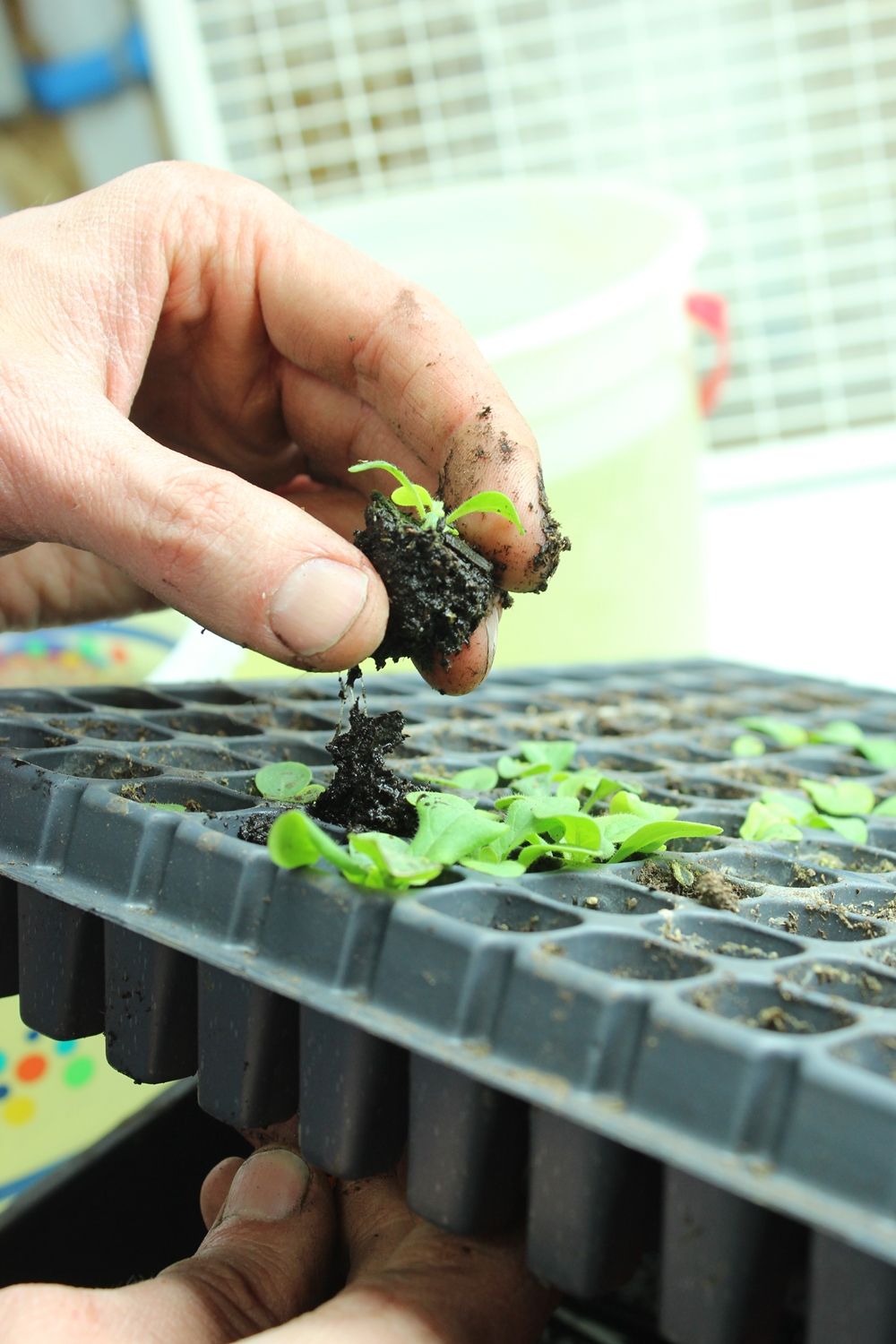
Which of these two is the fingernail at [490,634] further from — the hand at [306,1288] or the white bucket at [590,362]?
the white bucket at [590,362]

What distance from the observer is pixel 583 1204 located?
0.34 meters

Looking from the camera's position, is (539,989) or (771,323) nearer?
(539,989)

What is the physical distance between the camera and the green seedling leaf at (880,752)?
2.53 ft

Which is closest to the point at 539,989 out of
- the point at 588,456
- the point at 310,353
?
the point at 310,353

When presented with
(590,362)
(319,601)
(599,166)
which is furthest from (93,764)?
(599,166)

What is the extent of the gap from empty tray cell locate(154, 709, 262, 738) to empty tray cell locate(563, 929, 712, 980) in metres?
0.33

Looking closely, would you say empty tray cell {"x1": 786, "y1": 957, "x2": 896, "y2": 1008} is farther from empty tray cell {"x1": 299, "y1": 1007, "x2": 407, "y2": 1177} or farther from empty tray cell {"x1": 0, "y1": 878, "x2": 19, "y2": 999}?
empty tray cell {"x1": 0, "y1": 878, "x2": 19, "y2": 999}

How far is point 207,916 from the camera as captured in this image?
0.42 meters

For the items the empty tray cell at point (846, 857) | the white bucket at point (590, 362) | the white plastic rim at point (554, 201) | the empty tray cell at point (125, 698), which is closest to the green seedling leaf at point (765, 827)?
the empty tray cell at point (846, 857)

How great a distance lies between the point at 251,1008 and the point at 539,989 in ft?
0.39

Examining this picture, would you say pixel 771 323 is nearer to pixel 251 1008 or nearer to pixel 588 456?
pixel 588 456

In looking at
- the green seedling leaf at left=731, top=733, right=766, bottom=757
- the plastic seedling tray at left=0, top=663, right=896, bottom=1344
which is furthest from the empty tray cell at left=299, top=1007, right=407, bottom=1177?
the green seedling leaf at left=731, top=733, right=766, bottom=757

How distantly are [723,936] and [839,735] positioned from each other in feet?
1.41

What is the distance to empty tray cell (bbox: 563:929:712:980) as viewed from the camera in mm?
379
